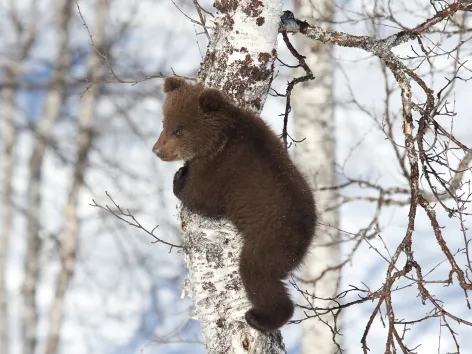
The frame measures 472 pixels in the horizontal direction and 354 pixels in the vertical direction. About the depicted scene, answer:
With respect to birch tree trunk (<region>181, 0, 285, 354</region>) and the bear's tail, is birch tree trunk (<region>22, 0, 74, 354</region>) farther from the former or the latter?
the bear's tail

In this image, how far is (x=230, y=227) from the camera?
2.88m

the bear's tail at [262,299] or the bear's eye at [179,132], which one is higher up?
the bear's eye at [179,132]

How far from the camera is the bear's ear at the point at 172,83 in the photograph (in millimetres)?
3082

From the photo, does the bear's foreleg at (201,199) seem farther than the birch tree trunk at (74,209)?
No

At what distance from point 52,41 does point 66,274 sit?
5.47 meters

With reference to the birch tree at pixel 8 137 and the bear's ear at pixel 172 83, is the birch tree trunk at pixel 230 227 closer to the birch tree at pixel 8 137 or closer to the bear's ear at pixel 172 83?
the bear's ear at pixel 172 83

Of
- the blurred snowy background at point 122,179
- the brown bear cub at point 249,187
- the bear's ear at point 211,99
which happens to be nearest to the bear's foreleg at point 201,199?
the brown bear cub at point 249,187

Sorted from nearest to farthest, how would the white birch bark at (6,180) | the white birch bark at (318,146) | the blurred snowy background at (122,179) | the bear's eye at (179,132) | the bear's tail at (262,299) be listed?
1. the bear's tail at (262,299)
2. the bear's eye at (179,132)
3. the white birch bark at (318,146)
4. the blurred snowy background at (122,179)
5. the white birch bark at (6,180)

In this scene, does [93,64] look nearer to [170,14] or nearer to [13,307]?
[170,14]

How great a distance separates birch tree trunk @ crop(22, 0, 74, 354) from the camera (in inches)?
352

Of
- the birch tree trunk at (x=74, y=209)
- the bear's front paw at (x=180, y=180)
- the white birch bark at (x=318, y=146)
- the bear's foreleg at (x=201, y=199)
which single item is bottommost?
the bear's foreleg at (x=201, y=199)

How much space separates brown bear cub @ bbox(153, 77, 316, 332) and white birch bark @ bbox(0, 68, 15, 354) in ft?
20.4

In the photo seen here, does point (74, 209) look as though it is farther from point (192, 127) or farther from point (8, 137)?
point (192, 127)

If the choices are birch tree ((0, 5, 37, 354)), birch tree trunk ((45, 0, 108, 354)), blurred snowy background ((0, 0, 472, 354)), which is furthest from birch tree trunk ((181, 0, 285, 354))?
birch tree trunk ((45, 0, 108, 354))
